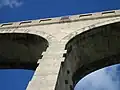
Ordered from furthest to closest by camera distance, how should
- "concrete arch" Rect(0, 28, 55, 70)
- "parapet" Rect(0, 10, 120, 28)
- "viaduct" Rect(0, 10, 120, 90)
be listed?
"parapet" Rect(0, 10, 120, 28), "concrete arch" Rect(0, 28, 55, 70), "viaduct" Rect(0, 10, 120, 90)

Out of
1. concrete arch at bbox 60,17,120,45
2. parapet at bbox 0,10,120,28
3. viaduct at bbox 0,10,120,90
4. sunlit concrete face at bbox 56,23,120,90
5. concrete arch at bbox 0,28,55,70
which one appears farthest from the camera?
parapet at bbox 0,10,120,28

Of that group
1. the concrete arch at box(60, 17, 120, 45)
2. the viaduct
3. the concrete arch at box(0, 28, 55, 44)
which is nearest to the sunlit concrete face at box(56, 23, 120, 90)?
the viaduct

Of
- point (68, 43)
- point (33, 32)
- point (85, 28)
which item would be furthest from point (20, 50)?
point (85, 28)

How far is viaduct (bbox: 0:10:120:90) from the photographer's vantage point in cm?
1053

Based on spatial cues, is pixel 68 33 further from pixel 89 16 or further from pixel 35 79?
pixel 35 79

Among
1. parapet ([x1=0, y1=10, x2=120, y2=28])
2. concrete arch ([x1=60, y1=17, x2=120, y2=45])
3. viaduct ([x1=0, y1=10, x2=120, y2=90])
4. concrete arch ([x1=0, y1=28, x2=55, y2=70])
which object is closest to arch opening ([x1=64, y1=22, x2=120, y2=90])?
viaduct ([x1=0, y1=10, x2=120, y2=90])


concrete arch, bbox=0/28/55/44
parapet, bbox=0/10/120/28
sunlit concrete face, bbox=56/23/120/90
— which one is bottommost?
sunlit concrete face, bbox=56/23/120/90

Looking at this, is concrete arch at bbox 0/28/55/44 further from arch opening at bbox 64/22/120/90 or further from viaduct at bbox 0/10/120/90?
arch opening at bbox 64/22/120/90

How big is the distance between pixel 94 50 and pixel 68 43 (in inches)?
65.6

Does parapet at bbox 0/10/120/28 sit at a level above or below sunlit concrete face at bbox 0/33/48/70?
above

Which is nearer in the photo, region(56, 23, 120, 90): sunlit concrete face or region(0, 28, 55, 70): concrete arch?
region(56, 23, 120, 90): sunlit concrete face

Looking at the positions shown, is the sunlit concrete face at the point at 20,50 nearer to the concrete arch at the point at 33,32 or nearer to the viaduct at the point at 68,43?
the viaduct at the point at 68,43

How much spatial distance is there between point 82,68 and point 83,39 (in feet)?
4.59

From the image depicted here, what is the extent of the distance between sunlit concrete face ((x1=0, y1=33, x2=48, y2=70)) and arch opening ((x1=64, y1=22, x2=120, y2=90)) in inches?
64.6
